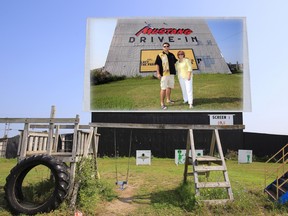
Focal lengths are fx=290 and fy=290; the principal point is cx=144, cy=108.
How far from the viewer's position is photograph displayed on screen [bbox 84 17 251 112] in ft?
80.3

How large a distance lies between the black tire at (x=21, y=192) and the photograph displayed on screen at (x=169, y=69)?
1645cm

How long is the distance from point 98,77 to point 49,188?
16.5 metres

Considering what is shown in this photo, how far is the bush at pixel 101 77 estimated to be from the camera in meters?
24.9

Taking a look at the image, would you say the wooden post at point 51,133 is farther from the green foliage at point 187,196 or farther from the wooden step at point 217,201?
the wooden step at point 217,201

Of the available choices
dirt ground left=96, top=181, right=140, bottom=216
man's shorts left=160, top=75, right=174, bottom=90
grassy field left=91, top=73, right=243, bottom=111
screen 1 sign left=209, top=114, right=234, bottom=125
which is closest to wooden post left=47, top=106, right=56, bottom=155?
dirt ground left=96, top=181, right=140, bottom=216

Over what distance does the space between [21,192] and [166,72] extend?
1772 cm

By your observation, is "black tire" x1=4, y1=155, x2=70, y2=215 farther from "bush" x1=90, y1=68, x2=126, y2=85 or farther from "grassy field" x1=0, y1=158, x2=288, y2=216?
"bush" x1=90, y1=68, x2=126, y2=85

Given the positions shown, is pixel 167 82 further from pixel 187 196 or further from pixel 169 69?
pixel 187 196

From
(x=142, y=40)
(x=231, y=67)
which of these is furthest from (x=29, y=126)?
(x=231, y=67)

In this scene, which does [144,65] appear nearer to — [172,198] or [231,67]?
[231,67]

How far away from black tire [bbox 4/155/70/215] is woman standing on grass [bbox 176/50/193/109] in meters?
17.2

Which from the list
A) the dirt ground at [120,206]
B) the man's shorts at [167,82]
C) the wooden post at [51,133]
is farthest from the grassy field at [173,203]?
the man's shorts at [167,82]

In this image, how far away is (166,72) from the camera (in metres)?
24.5

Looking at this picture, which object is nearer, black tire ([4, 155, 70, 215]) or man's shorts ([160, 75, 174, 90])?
black tire ([4, 155, 70, 215])
